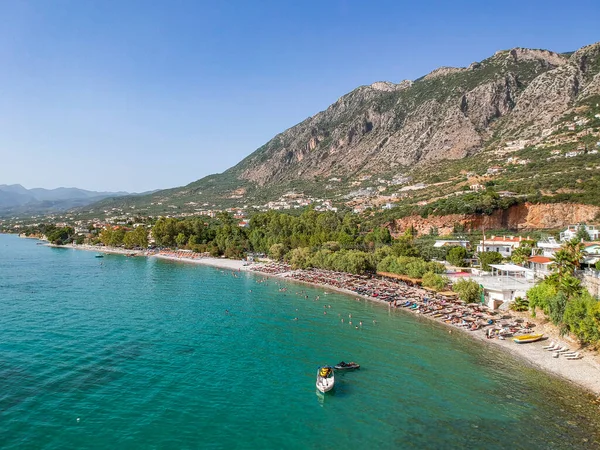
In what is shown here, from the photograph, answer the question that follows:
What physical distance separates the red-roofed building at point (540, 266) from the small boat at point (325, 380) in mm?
29918

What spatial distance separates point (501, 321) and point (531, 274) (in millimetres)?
12360

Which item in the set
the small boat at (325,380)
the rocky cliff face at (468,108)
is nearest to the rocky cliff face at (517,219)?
the small boat at (325,380)

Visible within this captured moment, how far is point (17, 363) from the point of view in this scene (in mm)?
28375

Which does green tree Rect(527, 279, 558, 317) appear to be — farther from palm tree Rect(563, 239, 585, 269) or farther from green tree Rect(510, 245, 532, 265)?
green tree Rect(510, 245, 532, 265)

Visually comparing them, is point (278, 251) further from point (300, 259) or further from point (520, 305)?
point (520, 305)

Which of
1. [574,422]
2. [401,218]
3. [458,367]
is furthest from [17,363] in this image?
[401,218]

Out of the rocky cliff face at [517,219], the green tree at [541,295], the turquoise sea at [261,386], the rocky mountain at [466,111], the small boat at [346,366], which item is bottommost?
the turquoise sea at [261,386]

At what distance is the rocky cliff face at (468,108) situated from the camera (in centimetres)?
12625

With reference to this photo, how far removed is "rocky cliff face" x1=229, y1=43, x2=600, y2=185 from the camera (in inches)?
4970

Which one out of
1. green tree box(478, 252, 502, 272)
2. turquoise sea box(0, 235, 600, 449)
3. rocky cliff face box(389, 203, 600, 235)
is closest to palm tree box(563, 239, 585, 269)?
turquoise sea box(0, 235, 600, 449)

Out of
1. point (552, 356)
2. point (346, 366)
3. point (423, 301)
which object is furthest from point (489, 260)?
point (346, 366)

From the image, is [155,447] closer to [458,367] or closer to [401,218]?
[458,367]

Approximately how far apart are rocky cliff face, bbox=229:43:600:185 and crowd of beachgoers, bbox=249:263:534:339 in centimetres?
9122

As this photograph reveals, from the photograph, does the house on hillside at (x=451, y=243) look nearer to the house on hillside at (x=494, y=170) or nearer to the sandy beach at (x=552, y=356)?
the sandy beach at (x=552, y=356)
